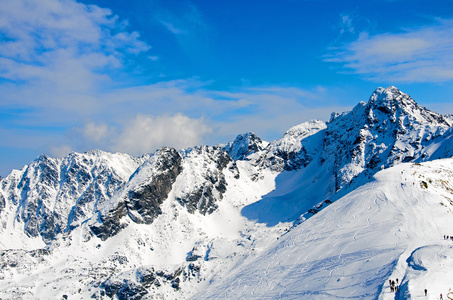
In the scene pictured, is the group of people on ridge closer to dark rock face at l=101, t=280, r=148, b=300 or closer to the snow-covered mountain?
the snow-covered mountain

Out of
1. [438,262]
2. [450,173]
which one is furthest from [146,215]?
[438,262]

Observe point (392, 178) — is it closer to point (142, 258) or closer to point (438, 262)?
point (438, 262)

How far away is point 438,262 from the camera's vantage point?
31.2 metres

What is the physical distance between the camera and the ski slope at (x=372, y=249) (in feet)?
102

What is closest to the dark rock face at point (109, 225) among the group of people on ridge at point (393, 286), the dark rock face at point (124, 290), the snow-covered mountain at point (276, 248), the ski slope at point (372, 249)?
the snow-covered mountain at point (276, 248)

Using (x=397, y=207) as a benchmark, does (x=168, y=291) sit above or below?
below

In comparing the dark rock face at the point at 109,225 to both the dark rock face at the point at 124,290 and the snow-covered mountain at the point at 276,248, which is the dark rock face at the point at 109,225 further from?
the dark rock face at the point at 124,290

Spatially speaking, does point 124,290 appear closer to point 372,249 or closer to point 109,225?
point 109,225

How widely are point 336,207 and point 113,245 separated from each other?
5556 inches

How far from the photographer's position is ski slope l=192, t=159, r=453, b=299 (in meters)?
31.2

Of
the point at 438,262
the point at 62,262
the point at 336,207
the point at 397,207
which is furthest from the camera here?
the point at 62,262

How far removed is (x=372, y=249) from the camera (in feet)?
128

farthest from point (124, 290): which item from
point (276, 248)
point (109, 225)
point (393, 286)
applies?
point (393, 286)

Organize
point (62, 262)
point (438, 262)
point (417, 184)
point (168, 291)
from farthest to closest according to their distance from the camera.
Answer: point (62, 262) < point (168, 291) < point (417, 184) < point (438, 262)
